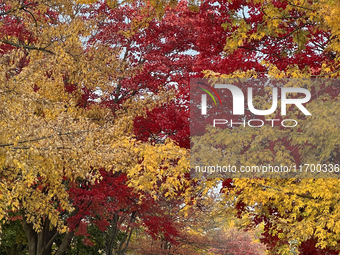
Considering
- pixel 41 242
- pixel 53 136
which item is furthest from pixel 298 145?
pixel 41 242

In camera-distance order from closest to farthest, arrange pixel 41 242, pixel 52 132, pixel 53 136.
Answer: pixel 53 136 → pixel 52 132 → pixel 41 242

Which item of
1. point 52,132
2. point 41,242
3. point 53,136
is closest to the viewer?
Result: point 53,136

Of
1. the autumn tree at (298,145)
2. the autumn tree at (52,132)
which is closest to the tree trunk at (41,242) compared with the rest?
the autumn tree at (52,132)

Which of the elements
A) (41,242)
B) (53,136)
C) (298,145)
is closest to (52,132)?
(53,136)

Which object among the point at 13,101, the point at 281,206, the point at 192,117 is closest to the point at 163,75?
the point at 192,117

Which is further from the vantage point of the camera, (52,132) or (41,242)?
(41,242)

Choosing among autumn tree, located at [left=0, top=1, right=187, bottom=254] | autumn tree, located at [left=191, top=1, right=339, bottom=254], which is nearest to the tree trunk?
autumn tree, located at [left=0, top=1, right=187, bottom=254]

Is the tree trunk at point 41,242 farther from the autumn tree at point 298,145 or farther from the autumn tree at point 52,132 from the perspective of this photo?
the autumn tree at point 298,145

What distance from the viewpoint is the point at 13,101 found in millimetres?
7039

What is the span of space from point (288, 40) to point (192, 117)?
3244mm

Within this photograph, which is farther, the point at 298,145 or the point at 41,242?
the point at 41,242

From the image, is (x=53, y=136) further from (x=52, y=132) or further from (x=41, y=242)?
(x=41, y=242)

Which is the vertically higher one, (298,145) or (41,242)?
(298,145)

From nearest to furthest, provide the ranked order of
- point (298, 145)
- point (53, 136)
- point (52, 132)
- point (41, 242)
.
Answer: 1. point (53, 136)
2. point (52, 132)
3. point (298, 145)
4. point (41, 242)
